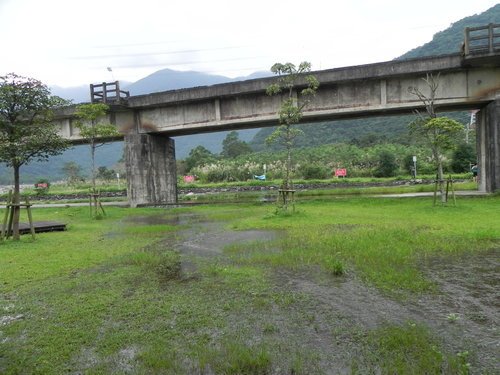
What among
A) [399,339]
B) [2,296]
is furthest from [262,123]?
[399,339]

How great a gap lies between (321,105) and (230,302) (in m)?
18.0

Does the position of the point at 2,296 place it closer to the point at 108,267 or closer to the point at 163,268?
the point at 108,267

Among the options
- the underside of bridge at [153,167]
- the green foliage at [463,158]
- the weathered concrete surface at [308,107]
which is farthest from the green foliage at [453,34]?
the weathered concrete surface at [308,107]

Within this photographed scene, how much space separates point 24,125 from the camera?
1453 cm

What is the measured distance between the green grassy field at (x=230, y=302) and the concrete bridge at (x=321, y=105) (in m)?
Result: 10.2

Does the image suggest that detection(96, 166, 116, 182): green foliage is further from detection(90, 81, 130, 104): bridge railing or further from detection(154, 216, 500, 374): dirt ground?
detection(154, 216, 500, 374): dirt ground

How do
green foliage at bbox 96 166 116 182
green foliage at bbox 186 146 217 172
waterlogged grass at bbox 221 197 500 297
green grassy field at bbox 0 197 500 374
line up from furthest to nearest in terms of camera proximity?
green foliage at bbox 96 166 116 182, green foliage at bbox 186 146 217 172, waterlogged grass at bbox 221 197 500 297, green grassy field at bbox 0 197 500 374

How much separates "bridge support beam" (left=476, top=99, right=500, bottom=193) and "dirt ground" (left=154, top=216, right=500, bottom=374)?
13.5 meters

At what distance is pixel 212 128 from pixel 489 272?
2030 cm

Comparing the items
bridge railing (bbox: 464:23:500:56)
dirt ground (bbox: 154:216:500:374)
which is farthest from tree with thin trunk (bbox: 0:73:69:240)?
bridge railing (bbox: 464:23:500:56)

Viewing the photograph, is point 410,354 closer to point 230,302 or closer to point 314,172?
point 230,302

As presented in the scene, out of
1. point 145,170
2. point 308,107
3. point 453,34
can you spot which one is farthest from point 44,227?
point 453,34

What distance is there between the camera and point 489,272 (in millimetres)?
6914

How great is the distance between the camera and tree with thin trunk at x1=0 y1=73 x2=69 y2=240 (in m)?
13.9
